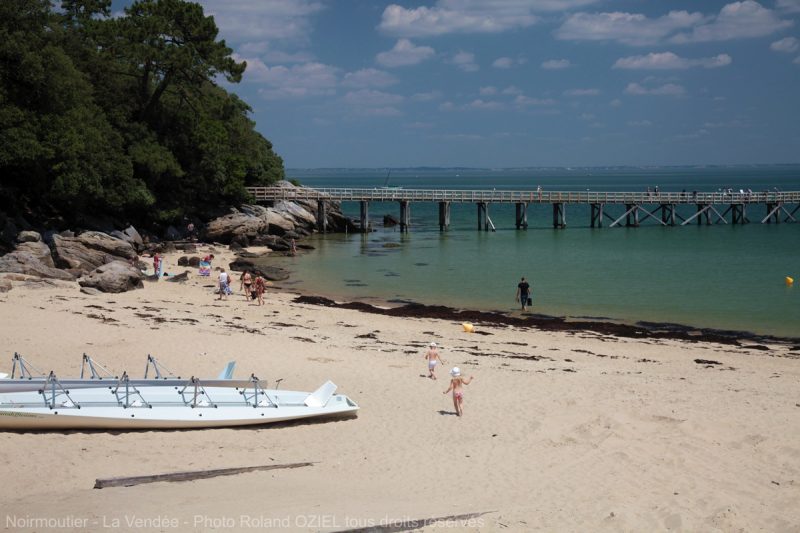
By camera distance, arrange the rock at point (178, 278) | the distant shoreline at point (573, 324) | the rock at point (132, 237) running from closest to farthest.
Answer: the distant shoreline at point (573, 324), the rock at point (178, 278), the rock at point (132, 237)

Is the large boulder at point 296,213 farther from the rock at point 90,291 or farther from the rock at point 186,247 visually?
the rock at point 90,291

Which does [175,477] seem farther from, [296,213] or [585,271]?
[296,213]

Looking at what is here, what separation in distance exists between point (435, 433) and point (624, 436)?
3073 millimetres

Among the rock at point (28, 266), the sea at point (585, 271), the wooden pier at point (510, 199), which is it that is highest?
the wooden pier at point (510, 199)

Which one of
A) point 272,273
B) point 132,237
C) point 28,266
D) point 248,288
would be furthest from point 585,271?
point 28,266

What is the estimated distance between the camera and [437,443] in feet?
39.3

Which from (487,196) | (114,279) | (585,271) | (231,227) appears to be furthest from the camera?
(487,196)

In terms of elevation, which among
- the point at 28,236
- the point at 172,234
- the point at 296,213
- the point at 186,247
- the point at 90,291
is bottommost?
the point at 90,291

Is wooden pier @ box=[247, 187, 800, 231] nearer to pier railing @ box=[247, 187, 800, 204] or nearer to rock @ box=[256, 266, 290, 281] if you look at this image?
pier railing @ box=[247, 187, 800, 204]

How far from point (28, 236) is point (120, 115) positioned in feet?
40.8

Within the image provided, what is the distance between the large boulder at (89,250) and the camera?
29188mm

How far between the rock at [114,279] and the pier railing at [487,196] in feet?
79.8

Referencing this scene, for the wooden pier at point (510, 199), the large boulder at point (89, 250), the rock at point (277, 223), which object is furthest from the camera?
the wooden pier at point (510, 199)

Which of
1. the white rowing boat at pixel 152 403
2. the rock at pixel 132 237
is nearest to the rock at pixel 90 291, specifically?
the white rowing boat at pixel 152 403
